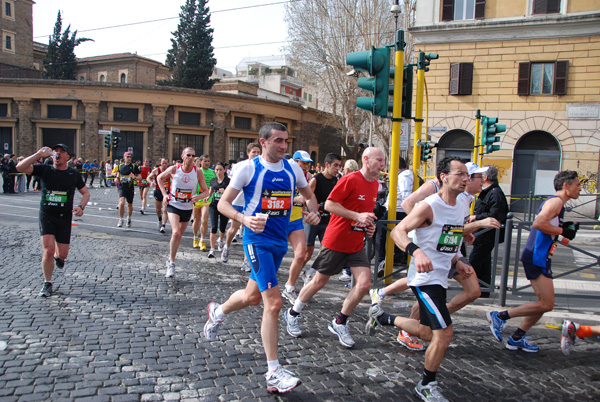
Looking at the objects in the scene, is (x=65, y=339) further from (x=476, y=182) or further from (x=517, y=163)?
(x=517, y=163)

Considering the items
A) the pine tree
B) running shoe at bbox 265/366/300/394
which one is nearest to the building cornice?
running shoe at bbox 265/366/300/394

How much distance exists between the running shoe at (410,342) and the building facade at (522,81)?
1824 cm

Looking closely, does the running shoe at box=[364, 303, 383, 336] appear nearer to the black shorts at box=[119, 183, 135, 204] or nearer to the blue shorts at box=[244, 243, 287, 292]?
the blue shorts at box=[244, 243, 287, 292]

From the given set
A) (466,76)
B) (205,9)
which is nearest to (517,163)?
(466,76)

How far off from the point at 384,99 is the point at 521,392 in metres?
4.20

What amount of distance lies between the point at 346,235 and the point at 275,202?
1181 millimetres

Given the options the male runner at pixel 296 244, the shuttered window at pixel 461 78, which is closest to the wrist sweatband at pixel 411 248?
the male runner at pixel 296 244

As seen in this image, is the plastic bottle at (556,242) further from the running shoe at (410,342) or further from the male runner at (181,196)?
the male runner at (181,196)

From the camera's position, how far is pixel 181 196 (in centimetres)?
755

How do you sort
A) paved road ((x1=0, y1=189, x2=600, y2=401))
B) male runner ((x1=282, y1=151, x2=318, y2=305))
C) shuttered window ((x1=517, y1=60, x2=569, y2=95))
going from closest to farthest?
paved road ((x1=0, y1=189, x2=600, y2=401))
male runner ((x1=282, y1=151, x2=318, y2=305))
shuttered window ((x1=517, y1=60, x2=569, y2=95))

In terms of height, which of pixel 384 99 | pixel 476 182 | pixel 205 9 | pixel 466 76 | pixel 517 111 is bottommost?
pixel 476 182

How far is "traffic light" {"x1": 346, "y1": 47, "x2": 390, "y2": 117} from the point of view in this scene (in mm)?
6477

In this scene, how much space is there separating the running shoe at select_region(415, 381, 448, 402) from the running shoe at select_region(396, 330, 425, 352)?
100 centimetres

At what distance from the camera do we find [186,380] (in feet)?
12.1
